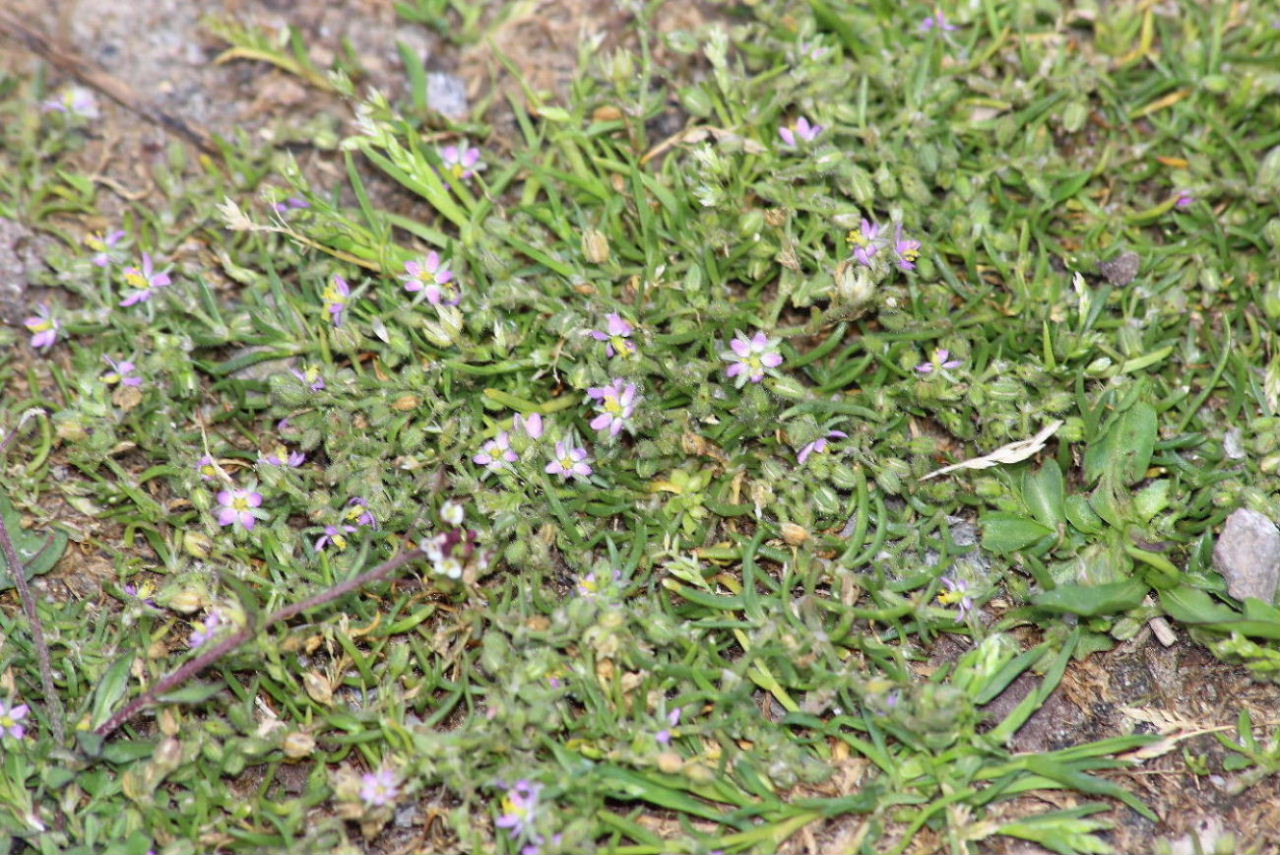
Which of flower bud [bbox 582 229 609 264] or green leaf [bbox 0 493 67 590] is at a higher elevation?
flower bud [bbox 582 229 609 264]

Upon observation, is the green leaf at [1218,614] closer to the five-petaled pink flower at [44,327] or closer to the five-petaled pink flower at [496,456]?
the five-petaled pink flower at [496,456]

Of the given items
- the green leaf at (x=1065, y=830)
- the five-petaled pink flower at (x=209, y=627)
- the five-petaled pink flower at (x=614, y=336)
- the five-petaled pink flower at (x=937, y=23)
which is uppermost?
the five-petaled pink flower at (x=937, y=23)

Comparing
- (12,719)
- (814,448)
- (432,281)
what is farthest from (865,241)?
(12,719)

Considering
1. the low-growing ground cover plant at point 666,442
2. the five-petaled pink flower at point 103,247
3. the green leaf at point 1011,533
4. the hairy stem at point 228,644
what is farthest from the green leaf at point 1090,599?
the five-petaled pink flower at point 103,247

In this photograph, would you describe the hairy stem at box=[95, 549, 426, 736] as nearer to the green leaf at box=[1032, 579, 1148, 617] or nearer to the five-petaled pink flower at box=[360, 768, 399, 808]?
the five-petaled pink flower at box=[360, 768, 399, 808]

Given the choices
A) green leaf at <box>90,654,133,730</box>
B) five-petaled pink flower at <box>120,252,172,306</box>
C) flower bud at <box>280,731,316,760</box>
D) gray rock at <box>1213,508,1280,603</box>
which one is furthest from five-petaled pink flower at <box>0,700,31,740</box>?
gray rock at <box>1213,508,1280,603</box>
